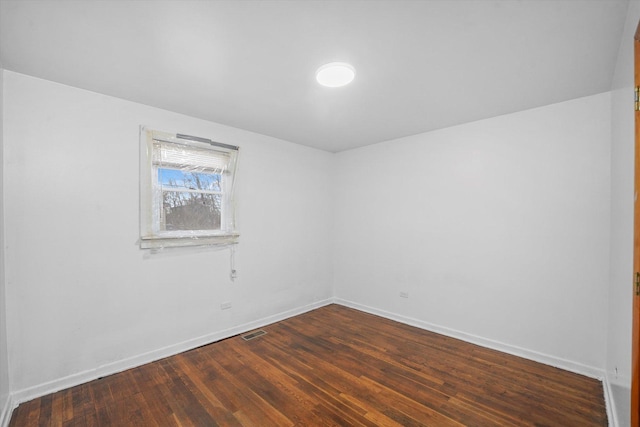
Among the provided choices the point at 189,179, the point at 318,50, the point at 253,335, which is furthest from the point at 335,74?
the point at 253,335

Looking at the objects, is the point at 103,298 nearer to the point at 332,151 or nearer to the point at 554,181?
the point at 332,151

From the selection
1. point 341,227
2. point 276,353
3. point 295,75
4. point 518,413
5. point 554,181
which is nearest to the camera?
point 518,413

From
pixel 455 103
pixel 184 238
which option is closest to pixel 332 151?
pixel 455 103

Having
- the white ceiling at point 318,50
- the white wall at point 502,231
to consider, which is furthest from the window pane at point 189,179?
the white wall at point 502,231

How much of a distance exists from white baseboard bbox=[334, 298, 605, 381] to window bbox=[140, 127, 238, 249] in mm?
2492

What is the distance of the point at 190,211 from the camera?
293 centimetres

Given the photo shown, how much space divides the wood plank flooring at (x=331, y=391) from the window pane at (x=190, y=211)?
A: 1340 mm

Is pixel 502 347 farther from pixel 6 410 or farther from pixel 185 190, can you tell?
pixel 6 410

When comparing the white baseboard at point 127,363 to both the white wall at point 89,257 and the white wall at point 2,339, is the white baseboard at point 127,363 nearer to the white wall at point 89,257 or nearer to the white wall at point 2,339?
the white wall at point 89,257

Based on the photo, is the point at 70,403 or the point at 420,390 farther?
the point at 420,390

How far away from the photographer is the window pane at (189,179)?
275cm

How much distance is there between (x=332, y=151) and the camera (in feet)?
14.9

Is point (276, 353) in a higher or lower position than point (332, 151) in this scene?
lower

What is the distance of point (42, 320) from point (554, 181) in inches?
183
